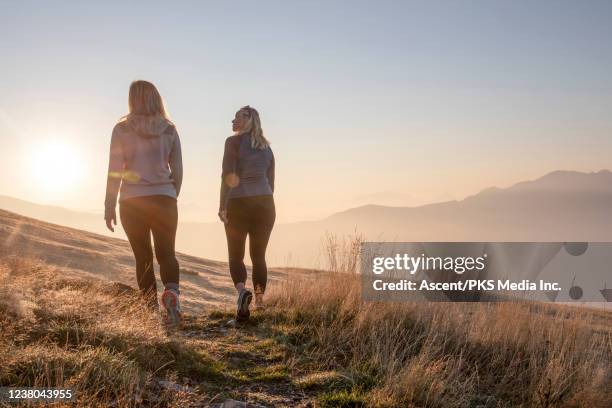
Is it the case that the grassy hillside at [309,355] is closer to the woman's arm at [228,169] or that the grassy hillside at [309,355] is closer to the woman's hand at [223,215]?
the woman's hand at [223,215]

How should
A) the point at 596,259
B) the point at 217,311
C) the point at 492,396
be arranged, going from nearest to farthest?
the point at 492,396 < the point at 217,311 < the point at 596,259

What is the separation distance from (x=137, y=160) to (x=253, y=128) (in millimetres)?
1584

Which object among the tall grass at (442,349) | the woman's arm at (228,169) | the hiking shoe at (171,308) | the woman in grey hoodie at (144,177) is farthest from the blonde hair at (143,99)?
the tall grass at (442,349)

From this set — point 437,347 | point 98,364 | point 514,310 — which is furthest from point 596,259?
point 98,364

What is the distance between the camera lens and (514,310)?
6.18 metres

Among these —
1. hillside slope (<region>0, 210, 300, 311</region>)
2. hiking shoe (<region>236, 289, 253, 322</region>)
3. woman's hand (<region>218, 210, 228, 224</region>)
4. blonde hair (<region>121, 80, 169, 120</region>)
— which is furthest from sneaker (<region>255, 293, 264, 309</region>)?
blonde hair (<region>121, 80, 169, 120</region>)

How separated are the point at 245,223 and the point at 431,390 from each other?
3426 millimetres

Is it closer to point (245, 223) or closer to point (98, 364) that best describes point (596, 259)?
point (245, 223)

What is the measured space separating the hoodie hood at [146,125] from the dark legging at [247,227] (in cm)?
134

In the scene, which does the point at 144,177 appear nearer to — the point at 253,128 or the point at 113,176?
the point at 113,176

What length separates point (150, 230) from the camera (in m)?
5.96

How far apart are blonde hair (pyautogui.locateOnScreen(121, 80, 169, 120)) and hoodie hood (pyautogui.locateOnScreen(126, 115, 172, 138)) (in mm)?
64

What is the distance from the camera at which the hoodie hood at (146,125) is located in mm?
5555
